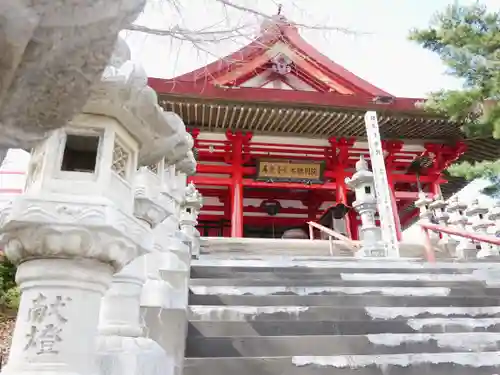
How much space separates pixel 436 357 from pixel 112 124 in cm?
248

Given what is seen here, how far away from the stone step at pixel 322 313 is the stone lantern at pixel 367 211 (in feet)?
9.07

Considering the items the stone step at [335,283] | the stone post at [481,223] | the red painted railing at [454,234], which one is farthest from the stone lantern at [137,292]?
the stone post at [481,223]

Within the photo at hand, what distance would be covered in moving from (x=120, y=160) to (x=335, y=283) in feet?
8.77

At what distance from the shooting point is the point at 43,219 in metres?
1.49

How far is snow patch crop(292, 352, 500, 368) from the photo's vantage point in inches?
104

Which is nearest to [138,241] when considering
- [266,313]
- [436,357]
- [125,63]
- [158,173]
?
[125,63]

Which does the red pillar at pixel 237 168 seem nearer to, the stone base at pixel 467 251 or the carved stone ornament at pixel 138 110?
the stone base at pixel 467 251

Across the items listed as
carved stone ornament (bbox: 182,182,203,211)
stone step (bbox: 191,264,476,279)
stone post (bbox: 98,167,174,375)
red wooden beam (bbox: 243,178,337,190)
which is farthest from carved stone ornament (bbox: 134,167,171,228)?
red wooden beam (bbox: 243,178,337,190)

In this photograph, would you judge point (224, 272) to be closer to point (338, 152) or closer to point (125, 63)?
point (125, 63)

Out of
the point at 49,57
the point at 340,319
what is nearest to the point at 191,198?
the point at 340,319

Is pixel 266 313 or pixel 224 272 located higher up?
pixel 224 272

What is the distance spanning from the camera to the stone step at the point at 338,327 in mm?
2967

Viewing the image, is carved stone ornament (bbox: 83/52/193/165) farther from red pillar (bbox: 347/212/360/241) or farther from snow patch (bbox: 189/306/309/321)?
red pillar (bbox: 347/212/360/241)

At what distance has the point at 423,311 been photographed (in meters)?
3.47
